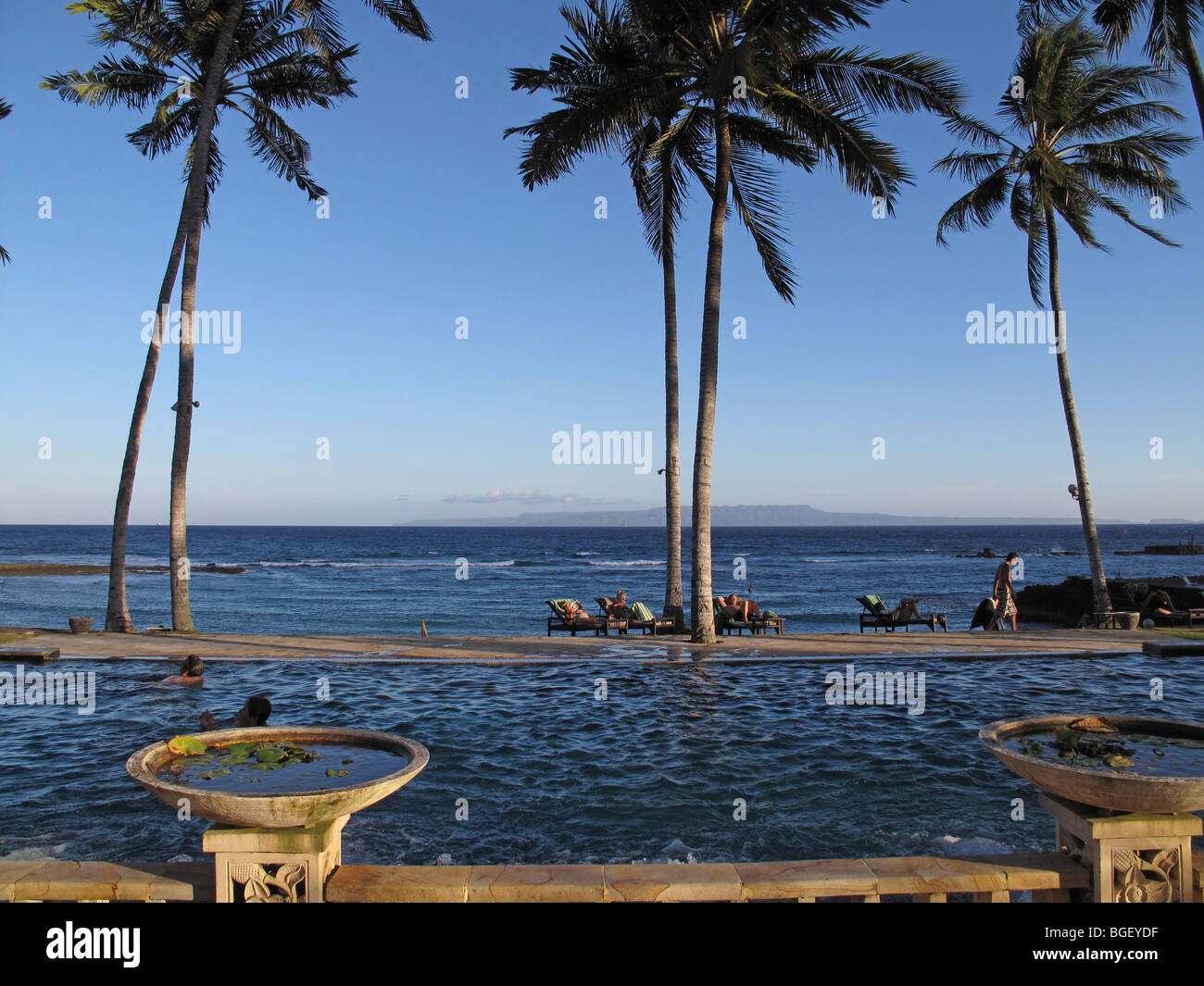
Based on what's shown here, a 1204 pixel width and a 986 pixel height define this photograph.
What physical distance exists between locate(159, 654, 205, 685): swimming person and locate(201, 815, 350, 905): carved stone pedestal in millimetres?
10069

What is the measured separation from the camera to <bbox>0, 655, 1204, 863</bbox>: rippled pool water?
7.33m

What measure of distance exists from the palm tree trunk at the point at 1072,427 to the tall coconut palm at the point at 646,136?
30.4 ft

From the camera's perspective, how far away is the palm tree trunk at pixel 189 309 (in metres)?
18.4

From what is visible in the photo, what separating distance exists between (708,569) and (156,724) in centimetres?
1094

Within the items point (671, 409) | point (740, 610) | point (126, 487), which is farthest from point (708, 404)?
point (126, 487)

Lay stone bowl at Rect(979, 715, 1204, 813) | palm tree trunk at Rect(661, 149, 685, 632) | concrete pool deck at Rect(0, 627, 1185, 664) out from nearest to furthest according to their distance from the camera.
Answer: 1. stone bowl at Rect(979, 715, 1204, 813)
2. concrete pool deck at Rect(0, 627, 1185, 664)
3. palm tree trunk at Rect(661, 149, 685, 632)

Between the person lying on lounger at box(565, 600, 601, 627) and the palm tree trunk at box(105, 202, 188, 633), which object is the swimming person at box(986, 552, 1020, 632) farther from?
the palm tree trunk at box(105, 202, 188, 633)

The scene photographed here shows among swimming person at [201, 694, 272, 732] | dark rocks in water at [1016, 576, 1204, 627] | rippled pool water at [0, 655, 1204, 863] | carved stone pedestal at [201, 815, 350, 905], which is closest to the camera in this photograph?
carved stone pedestal at [201, 815, 350, 905]

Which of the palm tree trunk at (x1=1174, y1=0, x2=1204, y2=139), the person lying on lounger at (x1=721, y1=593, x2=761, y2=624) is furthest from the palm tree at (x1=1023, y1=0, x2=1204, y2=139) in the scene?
the person lying on lounger at (x1=721, y1=593, x2=761, y2=624)

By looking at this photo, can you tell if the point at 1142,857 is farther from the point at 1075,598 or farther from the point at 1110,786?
the point at 1075,598

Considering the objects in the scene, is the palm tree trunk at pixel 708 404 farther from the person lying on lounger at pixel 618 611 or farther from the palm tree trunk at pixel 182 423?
the palm tree trunk at pixel 182 423

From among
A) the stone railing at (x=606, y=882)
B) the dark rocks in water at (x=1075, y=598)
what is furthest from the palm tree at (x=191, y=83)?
the dark rocks in water at (x=1075, y=598)

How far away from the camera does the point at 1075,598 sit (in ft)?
112
